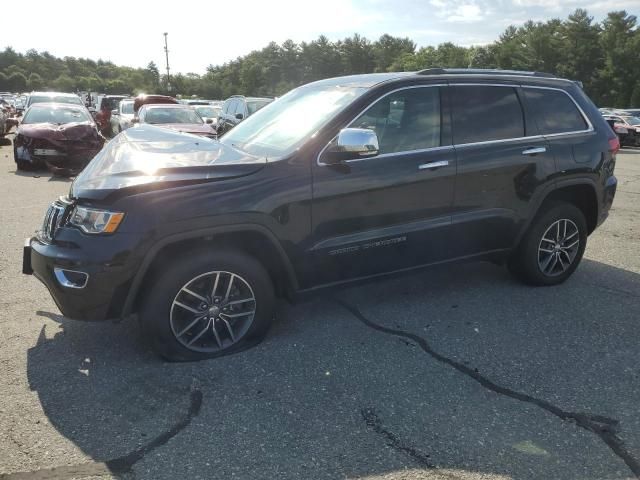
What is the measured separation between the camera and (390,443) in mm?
2750

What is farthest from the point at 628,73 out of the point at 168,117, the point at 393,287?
the point at 393,287

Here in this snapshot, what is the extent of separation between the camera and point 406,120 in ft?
13.5

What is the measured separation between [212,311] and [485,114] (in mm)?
2718

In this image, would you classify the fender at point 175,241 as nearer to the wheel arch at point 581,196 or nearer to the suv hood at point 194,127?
the wheel arch at point 581,196

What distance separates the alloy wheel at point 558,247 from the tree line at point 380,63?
1829 inches

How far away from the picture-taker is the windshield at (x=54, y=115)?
40.3 feet

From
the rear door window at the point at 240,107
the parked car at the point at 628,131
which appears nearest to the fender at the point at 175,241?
the rear door window at the point at 240,107

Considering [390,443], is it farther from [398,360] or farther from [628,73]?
[628,73]

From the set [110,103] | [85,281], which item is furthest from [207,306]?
[110,103]

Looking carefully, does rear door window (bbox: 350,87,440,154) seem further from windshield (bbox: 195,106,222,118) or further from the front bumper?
windshield (bbox: 195,106,222,118)

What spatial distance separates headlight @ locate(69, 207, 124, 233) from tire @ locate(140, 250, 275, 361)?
43 cm

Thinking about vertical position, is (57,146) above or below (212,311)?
above

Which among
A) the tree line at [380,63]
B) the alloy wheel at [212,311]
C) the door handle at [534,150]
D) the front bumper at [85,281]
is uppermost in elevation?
the tree line at [380,63]

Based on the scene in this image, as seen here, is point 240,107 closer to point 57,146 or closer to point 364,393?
point 57,146
